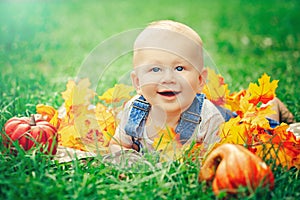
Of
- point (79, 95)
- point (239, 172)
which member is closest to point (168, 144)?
point (239, 172)

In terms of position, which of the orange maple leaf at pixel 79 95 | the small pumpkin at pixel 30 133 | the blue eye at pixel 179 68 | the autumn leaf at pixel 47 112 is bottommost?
the small pumpkin at pixel 30 133

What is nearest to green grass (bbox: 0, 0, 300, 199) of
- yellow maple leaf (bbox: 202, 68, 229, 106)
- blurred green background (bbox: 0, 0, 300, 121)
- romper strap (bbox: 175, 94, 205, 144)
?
blurred green background (bbox: 0, 0, 300, 121)

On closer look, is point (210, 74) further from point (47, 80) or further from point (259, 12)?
point (259, 12)

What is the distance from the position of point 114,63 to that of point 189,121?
2846mm

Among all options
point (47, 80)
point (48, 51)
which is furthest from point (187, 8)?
point (47, 80)

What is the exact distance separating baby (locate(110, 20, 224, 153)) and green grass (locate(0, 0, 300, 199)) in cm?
32

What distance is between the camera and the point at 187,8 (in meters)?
9.37

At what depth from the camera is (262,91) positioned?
2.73 metres

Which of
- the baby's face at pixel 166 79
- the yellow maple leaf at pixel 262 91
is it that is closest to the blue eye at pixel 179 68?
the baby's face at pixel 166 79

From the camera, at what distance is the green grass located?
85.9 inches

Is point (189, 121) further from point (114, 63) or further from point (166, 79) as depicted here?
point (114, 63)

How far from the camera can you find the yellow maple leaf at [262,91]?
269 cm

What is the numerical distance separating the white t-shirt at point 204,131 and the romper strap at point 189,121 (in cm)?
2

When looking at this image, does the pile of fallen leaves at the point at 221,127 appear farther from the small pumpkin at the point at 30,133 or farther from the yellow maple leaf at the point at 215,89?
the small pumpkin at the point at 30,133
